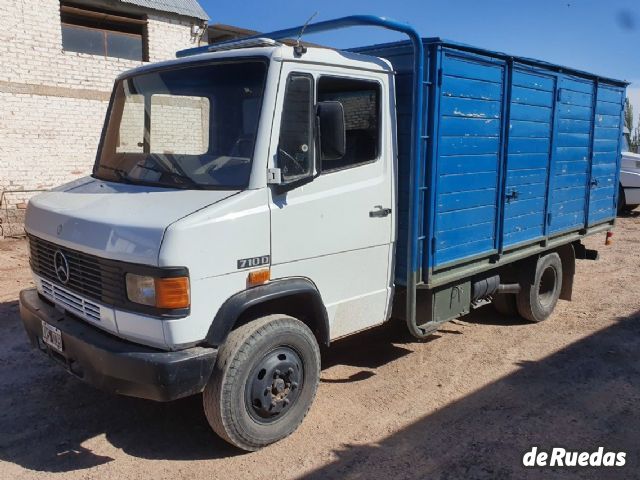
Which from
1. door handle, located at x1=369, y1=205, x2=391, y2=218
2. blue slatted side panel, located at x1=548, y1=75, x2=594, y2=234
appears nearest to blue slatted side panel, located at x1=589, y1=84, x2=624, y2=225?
blue slatted side panel, located at x1=548, y1=75, x2=594, y2=234

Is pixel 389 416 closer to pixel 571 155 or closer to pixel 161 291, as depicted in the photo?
pixel 161 291

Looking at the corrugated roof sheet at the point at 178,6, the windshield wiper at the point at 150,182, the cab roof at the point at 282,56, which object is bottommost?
the windshield wiper at the point at 150,182

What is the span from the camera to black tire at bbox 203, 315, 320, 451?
3.22 m

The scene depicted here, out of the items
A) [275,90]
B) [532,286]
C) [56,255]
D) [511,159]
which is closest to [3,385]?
[56,255]

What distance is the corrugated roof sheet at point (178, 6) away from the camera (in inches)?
430

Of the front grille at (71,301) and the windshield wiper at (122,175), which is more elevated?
the windshield wiper at (122,175)

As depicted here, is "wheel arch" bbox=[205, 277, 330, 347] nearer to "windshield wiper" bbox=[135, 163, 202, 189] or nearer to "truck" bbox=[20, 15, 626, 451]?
"truck" bbox=[20, 15, 626, 451]

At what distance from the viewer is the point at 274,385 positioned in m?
3.51

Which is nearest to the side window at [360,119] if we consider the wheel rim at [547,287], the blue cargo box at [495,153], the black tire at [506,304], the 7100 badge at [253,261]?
the blue cargo box at [495,153]

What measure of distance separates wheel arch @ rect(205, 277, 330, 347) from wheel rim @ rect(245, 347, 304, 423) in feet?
0.86

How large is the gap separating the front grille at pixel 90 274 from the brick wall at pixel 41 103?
683 cm

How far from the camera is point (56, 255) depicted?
11.8 ft

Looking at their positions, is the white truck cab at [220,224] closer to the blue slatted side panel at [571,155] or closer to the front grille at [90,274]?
the front grille at [90,274]

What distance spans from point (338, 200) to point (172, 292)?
4.21ft
